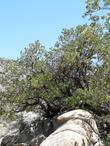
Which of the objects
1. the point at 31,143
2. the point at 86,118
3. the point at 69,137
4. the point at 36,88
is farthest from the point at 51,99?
the point at 69,137

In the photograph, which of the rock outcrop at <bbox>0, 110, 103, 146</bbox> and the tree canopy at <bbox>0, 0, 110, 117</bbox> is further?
the tree canopy at <bbox>0, 0, 110, 117</bbox>

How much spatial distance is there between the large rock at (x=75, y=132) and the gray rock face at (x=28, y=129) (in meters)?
7.73

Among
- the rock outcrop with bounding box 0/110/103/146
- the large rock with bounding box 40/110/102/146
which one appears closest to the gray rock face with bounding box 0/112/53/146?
the rock outcrop with bounding box 0/110/103/146

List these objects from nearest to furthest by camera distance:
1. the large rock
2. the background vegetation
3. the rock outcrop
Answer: the large rock → the rock outcrop → the background vegetation

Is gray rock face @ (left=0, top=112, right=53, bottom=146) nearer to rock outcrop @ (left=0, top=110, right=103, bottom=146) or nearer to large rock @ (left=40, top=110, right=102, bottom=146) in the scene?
rock outcrop @ (left=0, top=110, right=103, bottom=146)

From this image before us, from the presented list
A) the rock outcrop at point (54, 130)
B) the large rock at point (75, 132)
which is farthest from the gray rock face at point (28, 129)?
the large rock at point (75, 132)

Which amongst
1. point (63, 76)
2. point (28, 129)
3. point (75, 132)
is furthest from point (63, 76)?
point (75, 132)

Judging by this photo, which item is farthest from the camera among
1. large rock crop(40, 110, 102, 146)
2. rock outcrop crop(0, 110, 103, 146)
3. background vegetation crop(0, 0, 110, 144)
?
background vegetation crop(0, 0, 110, 144)

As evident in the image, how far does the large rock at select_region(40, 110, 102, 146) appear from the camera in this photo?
2364cm

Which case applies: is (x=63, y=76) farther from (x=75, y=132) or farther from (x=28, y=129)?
(x=75, y=132)

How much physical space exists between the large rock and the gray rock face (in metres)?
7.73

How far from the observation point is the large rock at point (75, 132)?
23641 mm

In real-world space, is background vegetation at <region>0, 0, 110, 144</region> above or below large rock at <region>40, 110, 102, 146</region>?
above

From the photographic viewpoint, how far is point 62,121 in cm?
3148
